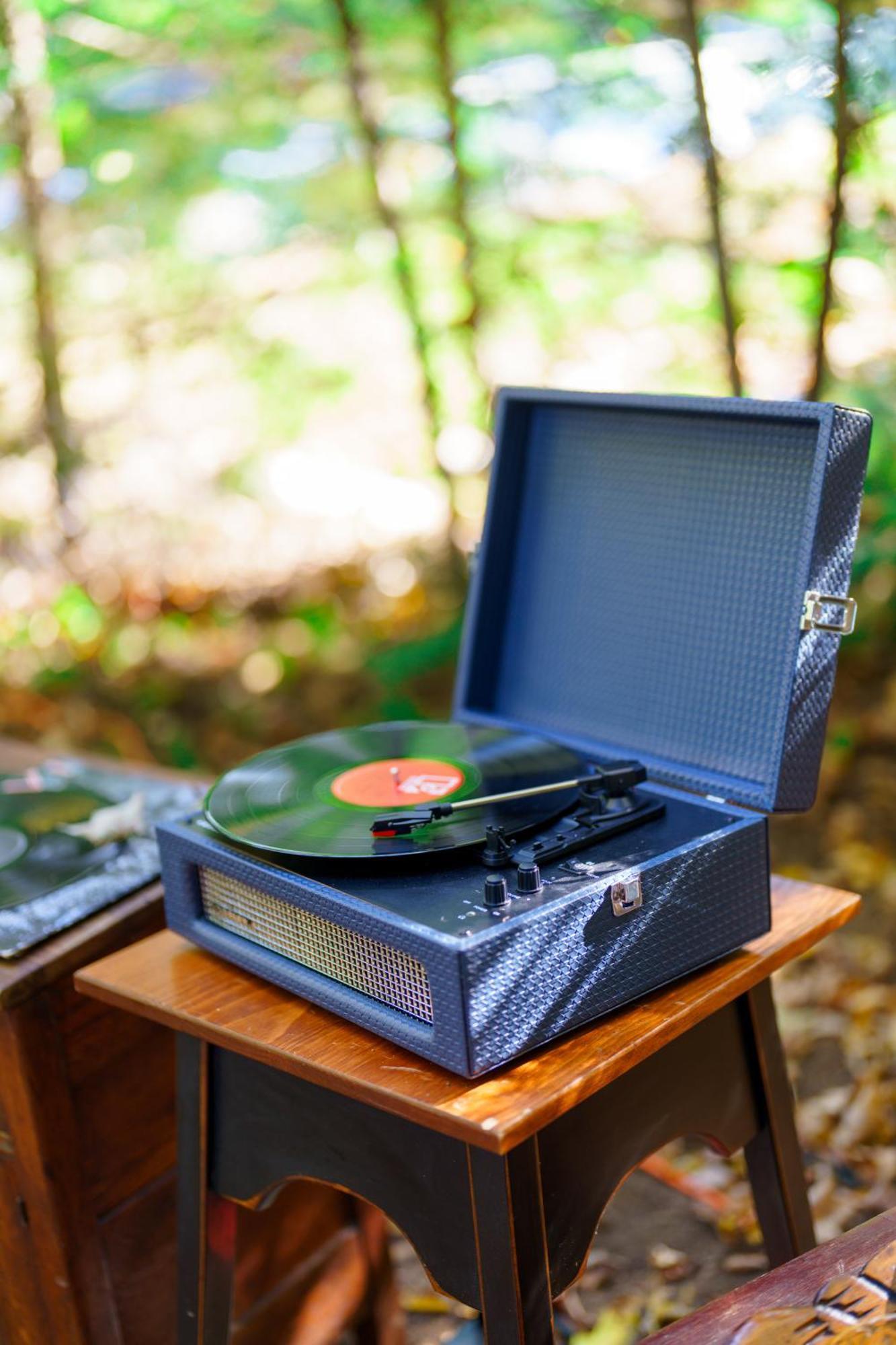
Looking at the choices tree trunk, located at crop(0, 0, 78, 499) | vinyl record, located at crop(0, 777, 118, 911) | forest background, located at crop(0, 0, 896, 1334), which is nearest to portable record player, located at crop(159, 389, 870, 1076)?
vinyl record, located at crop(0, 777, 118, 911)

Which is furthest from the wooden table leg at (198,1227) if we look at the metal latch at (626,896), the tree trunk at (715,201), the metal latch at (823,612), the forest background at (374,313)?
the tree trunk at (715,201)

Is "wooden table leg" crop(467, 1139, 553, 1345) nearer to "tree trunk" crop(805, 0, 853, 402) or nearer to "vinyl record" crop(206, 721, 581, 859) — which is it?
"vinyl record" crop(206, 721, 581, 859)

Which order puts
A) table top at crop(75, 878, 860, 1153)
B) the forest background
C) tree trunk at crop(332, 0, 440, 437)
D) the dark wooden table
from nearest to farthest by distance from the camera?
table top at crop(75, 878, 860, 1153) < the dark wooden table < the forest background < tree trunk at crop(332, 0, 440, 437)

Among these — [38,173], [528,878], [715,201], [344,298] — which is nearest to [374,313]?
[344,298]

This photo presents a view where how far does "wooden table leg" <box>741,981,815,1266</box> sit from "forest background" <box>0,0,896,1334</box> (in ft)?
2.42

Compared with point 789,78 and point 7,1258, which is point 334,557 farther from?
point 7,1258

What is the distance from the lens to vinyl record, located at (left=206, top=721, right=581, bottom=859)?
4.06ft

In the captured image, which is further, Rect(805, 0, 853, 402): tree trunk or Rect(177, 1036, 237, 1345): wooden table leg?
Rect(805, 0, 853, 402): tree trunk

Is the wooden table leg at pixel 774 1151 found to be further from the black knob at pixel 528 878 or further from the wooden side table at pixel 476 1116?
the black knob at pixel 528 878

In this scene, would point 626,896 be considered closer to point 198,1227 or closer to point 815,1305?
point 815,1305

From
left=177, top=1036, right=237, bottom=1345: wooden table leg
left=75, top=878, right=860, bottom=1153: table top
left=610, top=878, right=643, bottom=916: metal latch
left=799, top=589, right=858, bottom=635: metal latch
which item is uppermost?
left=799, top=589, right=858, bottom=635: metal latch

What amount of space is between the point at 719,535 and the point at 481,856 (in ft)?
1.73

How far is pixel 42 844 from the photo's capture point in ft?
5.38

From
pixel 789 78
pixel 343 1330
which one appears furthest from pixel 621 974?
pixel 789 78
